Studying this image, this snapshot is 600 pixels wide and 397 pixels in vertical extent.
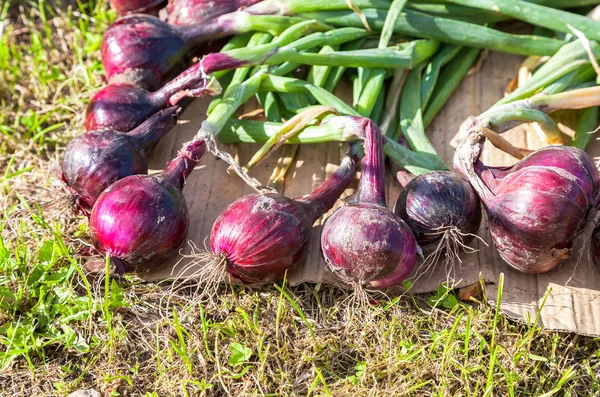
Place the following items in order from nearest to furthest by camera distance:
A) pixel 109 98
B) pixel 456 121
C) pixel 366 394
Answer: pixel 366 394
pixel 109 98
pixel 456 121

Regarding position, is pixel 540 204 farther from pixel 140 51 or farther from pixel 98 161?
pixel 140 51

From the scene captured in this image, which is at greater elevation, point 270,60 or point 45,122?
point 270,60

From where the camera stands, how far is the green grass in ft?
6.46

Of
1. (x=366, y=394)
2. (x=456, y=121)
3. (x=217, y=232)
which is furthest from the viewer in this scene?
(x=456, y=121)

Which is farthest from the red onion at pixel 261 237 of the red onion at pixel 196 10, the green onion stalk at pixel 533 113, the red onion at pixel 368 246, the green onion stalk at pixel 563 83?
the red onion at pixel 196 10

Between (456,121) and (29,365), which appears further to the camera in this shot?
(456,121)

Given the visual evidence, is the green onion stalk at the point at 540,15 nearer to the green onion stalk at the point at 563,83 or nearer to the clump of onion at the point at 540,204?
the green onion stalk at the point at 563,83

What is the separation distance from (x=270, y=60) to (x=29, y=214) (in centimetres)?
105

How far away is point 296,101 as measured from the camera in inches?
103

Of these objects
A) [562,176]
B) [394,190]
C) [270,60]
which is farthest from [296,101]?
[562,176]

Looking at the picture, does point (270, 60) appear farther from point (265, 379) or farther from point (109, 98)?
point (265, 379)

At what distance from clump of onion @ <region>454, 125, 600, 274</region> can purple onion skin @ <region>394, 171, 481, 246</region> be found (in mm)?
57

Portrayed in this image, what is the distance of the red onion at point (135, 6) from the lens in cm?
290

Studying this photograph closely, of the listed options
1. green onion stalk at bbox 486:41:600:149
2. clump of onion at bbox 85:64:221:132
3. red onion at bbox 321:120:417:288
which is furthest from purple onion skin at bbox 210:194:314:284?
green onion stalk at bbox 486:41:600:149
